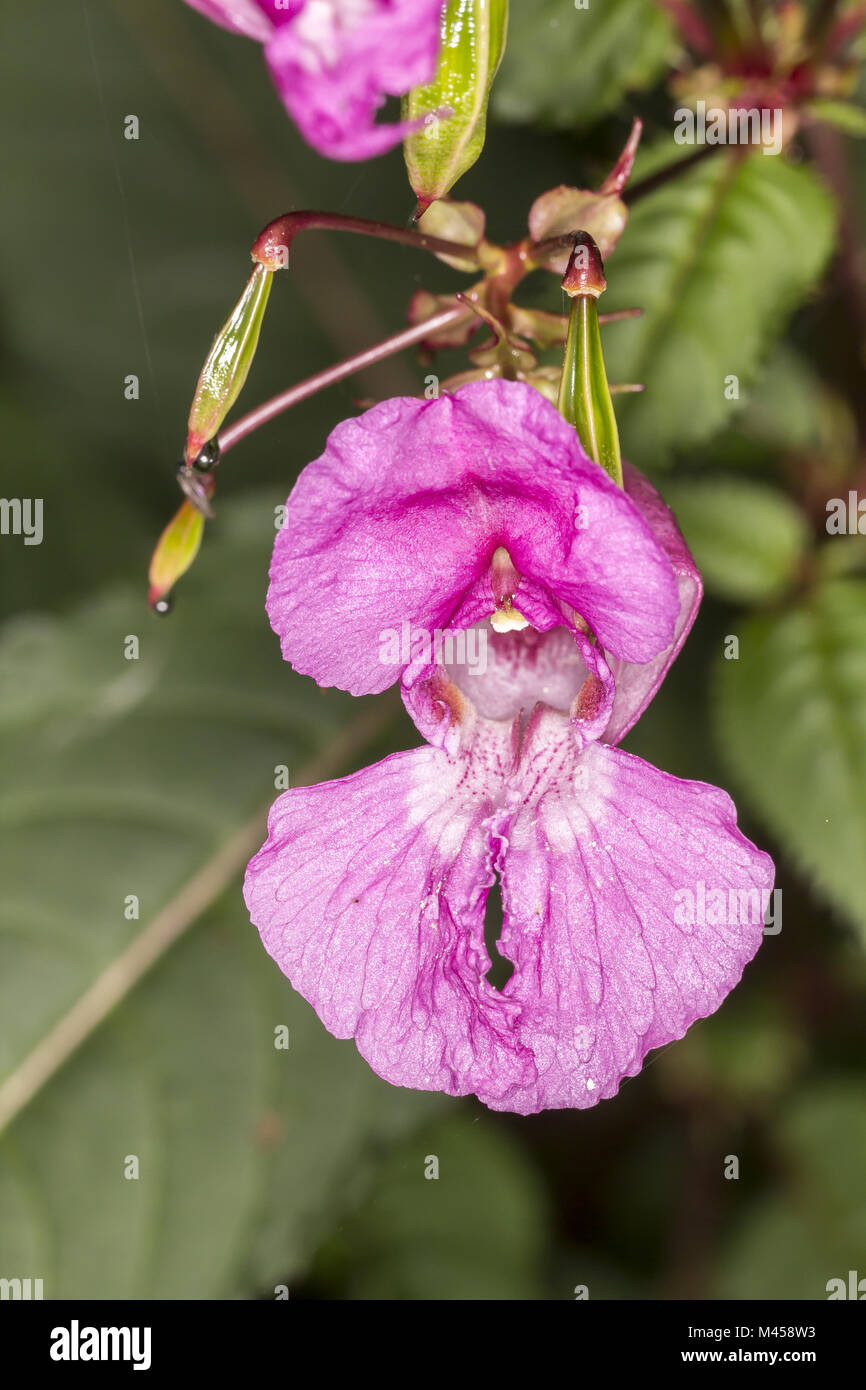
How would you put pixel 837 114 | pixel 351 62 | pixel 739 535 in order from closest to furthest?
pixel 351 62 < pixel 837 114 < pixel 739 535

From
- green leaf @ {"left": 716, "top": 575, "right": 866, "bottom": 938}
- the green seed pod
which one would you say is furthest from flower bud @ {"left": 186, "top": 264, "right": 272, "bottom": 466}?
green leaf @ {"left": 716, "top": 575, "right": 866, "bottom": 938}

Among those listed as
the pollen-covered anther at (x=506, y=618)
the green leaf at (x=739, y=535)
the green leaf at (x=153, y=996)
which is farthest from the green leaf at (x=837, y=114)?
the green leaf at (x=153, y=996)

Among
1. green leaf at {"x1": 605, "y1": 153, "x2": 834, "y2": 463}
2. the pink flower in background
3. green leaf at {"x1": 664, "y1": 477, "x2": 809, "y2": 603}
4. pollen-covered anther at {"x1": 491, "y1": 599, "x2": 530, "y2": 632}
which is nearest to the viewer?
the pink flower in background

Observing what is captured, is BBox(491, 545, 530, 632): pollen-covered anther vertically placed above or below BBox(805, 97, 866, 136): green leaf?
below

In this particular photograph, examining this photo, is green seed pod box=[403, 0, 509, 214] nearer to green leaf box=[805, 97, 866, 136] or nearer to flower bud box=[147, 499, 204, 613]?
flower bud box=[147, 499, 204, 613]

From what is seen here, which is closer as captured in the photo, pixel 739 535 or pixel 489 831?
pixel 489 831

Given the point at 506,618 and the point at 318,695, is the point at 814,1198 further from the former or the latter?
the point at 506,618

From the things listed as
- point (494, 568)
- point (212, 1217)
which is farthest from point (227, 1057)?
point (494, 568)

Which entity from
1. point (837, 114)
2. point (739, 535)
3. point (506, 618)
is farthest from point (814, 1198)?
point (837, 114)
